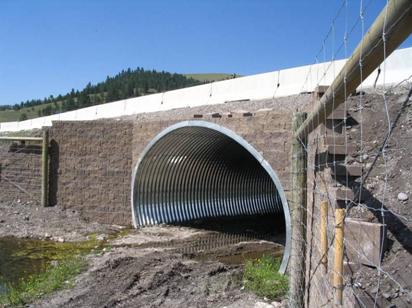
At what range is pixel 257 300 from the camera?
7488 mm

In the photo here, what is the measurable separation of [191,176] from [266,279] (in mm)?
8288

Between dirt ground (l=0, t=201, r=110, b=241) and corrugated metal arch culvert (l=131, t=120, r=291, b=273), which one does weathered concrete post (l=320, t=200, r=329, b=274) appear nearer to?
corrugated metal arch culvert (l=131, t=120, r=291, b=273)

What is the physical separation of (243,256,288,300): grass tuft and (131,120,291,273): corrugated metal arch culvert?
3.65 m

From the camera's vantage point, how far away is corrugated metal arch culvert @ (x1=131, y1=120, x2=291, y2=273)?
1417 cm

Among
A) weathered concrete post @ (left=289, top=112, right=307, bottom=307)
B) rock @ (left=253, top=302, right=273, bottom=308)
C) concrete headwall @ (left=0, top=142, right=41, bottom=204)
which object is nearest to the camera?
weathered concrete post @ (left=289, top=112, right=307, bottom=307)

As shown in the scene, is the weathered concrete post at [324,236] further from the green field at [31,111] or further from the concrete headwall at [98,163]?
the green field at [31,111]

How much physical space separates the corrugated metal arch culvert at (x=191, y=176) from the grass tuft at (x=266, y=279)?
12.0ft

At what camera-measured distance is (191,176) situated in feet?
54.0

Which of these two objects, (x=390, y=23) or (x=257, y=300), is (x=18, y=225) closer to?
(x=257, y=300)

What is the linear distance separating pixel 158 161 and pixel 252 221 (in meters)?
4.52

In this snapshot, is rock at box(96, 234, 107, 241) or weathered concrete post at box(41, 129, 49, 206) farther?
weathered concrete post at box(41, 129, 49, 206)

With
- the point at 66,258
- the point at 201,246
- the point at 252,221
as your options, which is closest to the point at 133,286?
the point at 66,258

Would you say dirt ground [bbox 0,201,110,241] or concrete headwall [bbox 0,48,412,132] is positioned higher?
concrete headwall [bbox 0,48,412,132]

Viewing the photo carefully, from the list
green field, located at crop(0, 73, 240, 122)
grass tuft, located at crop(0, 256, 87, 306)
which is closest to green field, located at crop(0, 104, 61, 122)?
green field, located at crop(0, 73, 240, 122)
